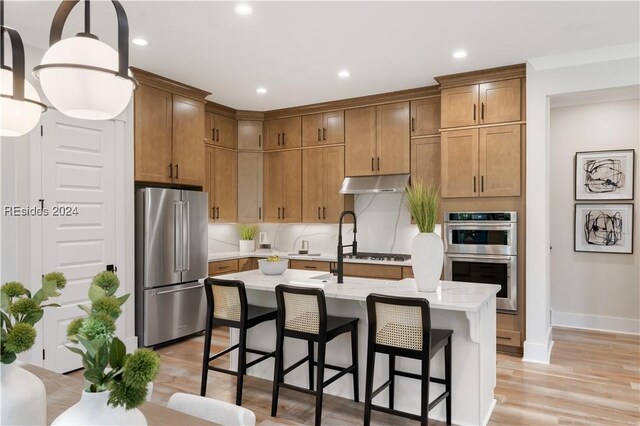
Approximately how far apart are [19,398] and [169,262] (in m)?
3.61

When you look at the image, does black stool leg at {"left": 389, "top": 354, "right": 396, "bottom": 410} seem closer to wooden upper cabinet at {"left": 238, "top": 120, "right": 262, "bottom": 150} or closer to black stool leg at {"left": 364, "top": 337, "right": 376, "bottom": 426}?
black stool leg at {"left": 364, "top": 337, "right": 376, "bottom": 426}

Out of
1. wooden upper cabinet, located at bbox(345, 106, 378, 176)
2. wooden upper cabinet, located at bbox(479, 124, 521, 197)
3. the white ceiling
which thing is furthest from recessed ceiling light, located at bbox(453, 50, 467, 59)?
wooden upper cabinet, located at bbox(345, 106, 378, 176)

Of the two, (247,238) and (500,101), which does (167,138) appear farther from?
(500,101)

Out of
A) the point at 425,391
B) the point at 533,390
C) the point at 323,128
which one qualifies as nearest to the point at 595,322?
the point at 533,390

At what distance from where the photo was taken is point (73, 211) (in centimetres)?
384

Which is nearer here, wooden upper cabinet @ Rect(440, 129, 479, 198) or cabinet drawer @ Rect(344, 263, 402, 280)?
wooden upper cabinet @ Rect(440, 129, 479, 198)

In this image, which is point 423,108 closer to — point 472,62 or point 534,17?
point 472,62

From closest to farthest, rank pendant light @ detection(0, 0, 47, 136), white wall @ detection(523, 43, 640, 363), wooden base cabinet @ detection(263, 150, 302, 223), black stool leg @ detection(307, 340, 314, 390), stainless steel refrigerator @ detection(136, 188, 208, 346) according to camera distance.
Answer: pendant light @ detection(0, 0, 47, 136) < black stool leg @ detection(307, 340, 314, 390) < white wall @ detection(523, 43, 640, 363) < stainless steel refrigerator @ detection(136, 188, 208, 346) < wooden base cabinet @ detection(263, 150, 302, 223)

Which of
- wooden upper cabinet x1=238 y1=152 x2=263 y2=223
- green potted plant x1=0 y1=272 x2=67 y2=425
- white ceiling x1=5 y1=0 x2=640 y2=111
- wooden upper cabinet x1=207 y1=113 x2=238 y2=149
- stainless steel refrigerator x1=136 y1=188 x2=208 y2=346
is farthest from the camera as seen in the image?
wooden upper cabinet x1=238 y1=152 x2=263 y2=223

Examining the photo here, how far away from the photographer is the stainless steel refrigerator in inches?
172

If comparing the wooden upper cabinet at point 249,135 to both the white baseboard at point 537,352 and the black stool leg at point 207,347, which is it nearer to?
the black stool leg at point 207,347

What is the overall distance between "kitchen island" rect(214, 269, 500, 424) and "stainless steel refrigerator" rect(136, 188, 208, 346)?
4.88 ft

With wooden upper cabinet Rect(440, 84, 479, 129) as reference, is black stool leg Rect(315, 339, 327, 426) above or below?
below

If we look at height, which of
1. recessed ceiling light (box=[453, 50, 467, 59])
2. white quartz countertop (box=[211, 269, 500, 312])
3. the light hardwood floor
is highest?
recessed ceiling light (box=[453, 50, 467, 59])
